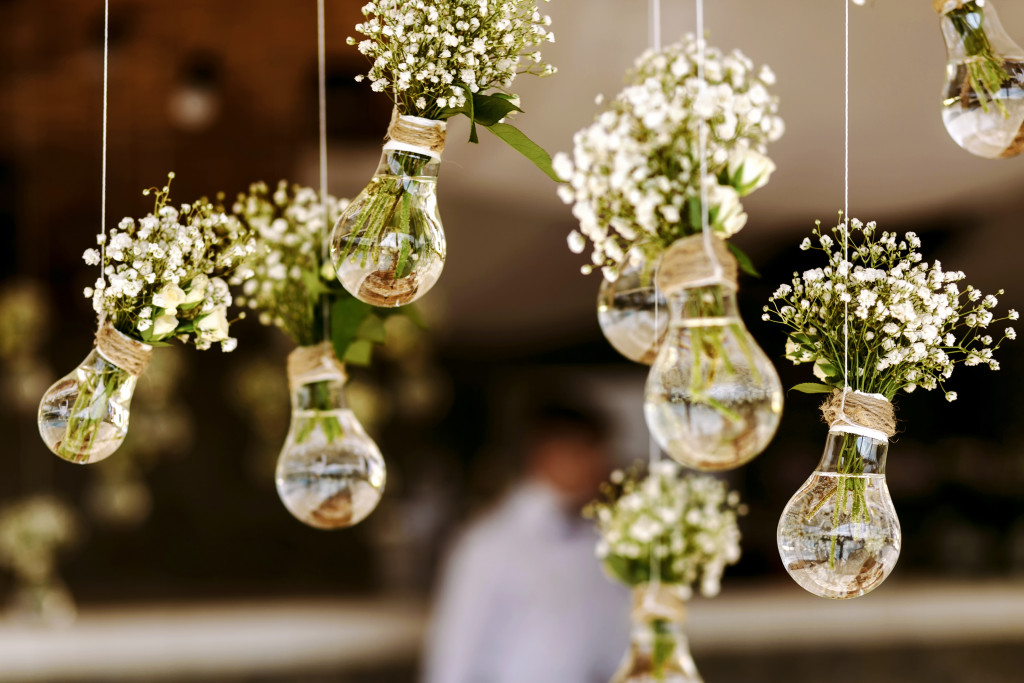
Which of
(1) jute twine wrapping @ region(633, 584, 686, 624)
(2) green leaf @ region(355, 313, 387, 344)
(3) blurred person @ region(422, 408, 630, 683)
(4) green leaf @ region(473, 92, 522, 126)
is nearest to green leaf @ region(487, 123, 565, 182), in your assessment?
(4) green leaf @ region(473, 92, 522, 126)

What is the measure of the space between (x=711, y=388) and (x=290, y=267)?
75 centimetres

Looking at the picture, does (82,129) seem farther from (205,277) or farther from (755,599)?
(205,277)

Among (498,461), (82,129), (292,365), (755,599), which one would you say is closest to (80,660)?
(498,461)

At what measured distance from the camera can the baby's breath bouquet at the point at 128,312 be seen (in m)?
1.22

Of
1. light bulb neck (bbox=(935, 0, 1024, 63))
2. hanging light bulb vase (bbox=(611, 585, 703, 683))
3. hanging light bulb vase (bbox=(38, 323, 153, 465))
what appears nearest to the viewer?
light bulb neck (bbox=(935, 0, 1024, 63))

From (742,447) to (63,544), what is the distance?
5237 millimetres

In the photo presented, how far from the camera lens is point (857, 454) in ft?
3.79

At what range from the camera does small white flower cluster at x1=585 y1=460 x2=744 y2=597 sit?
174 centimetres

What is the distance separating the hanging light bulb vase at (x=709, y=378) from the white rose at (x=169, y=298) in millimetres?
594

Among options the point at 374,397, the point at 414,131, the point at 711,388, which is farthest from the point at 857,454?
the point at 374,397

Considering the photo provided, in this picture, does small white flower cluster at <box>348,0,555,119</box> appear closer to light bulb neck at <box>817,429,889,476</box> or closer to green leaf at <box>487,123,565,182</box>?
green leaf at <box>487,123,565,182</box>

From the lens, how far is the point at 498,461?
496cm

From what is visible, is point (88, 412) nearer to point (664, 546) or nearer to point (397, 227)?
point (397, 227)

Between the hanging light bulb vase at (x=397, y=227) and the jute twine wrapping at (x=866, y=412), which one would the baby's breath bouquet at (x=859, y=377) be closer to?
the jute twine wrapping at (x=866, y=412)
